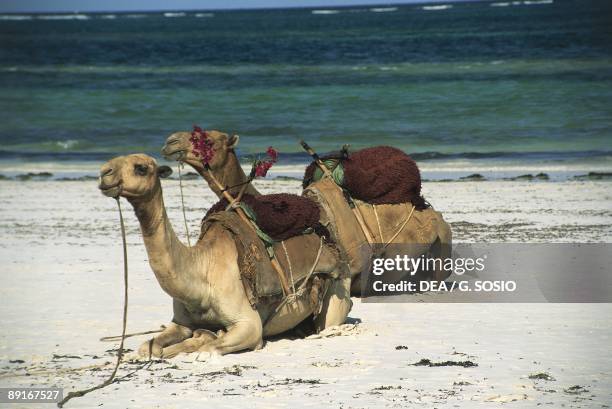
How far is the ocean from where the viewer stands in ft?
87.7

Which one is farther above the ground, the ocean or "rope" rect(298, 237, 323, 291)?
the ocean

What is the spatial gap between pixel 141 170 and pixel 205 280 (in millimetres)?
1075

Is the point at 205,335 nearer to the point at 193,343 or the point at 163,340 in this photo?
the point at 193,343

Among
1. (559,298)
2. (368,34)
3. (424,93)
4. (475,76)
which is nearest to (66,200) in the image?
(559,298)

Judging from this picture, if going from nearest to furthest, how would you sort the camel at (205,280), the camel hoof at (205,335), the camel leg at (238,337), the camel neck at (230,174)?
the camel at (205,280) → the camel leg at (238,337) → the camel hoof at (205,335) → the camel neck at (230,174)

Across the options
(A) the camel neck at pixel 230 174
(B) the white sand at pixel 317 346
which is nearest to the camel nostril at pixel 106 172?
(B) the white sand at pixel 317 346

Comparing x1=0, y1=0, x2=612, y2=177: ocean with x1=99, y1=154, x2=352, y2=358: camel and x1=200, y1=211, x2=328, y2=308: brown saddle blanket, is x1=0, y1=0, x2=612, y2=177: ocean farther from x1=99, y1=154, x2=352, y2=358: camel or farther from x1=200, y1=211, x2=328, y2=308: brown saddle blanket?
x1=200, y1=211, x2=328, y2=308: brown saddle blanket

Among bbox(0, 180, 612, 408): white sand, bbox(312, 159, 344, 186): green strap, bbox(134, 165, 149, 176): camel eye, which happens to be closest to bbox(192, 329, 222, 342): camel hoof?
bbox(0, 180, 612, 408): white sand

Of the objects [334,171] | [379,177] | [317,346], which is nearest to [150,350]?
[317,346]

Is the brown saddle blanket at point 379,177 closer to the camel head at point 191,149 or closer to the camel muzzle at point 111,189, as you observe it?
the camel head at point 191,149

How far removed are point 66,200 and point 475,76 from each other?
103 feet

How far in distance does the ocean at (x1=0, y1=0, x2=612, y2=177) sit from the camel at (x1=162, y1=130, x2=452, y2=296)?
981cm

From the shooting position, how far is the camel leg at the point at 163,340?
337 inches

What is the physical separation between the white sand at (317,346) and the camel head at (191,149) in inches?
54.0
